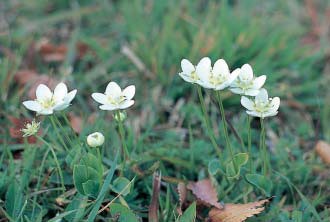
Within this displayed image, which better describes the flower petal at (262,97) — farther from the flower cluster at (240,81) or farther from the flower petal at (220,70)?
the flower petal at (220,70)

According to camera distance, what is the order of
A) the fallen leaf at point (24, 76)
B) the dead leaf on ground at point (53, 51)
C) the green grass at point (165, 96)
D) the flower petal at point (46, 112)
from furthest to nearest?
the dead leaf on ground at point (53, 51), the fallen leaf at point (24, 76), the green grass at point (165, 96), the flower petal at point (46, 112)

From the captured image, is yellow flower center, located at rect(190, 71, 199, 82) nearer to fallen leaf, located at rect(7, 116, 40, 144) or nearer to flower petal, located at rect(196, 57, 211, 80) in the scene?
flower petal, located at rect(196, 57, 211, 80)

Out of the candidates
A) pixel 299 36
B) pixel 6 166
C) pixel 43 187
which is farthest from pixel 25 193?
pixel 299 36

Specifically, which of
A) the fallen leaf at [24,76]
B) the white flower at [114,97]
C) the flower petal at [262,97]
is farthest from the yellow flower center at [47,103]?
the fallen leaf at [24,76]

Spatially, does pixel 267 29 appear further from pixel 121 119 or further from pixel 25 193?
pixel 25 193

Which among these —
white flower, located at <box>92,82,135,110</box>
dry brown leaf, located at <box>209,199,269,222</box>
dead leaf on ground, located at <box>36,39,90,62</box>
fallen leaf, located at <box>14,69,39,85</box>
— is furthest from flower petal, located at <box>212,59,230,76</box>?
dead leaf on ground, located at <box>36,39,90,62</box>

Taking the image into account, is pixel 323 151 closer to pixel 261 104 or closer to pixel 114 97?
pixel 261 104
